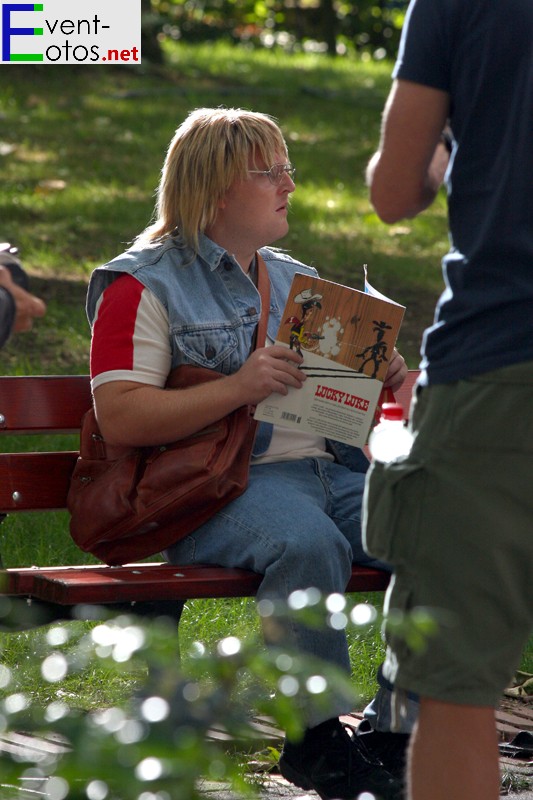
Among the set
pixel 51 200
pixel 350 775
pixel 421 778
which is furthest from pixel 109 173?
pixel 421 778

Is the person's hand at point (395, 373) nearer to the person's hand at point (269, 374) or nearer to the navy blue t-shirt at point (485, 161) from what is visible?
the person's hand at point (269, 374)

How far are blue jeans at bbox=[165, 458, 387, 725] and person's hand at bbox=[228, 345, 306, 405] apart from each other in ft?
0.82

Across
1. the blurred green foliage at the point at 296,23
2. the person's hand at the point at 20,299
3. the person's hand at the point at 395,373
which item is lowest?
the blurred green foliage at the point at 296,23

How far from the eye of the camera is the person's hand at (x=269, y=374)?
3100 mm

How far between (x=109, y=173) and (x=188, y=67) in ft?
18.8

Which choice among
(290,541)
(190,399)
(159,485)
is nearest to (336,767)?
(290,541)

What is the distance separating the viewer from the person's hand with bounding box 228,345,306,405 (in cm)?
310

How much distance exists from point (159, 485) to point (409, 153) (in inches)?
47.6

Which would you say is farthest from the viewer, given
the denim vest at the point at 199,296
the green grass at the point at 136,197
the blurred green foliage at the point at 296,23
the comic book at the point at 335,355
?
the blurred green foliage at the point at 296,23

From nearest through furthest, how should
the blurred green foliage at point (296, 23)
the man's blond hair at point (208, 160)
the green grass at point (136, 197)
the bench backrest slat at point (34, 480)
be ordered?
the man's blond hair at point (208, 160) → the bench backrest slat at point (34, 480) → the green grass at point (136, 197) → the blurred green foliage at point (296, 23)

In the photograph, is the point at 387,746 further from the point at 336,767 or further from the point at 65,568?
the point at 65,568

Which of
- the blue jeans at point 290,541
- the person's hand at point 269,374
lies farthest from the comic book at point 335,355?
the blue jeans at point 290,541

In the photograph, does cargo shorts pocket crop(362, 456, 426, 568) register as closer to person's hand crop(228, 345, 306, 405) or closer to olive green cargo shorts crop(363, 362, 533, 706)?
olive green cargo shorts crop(363, 362, 533, 706)

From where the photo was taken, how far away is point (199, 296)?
3.31m
